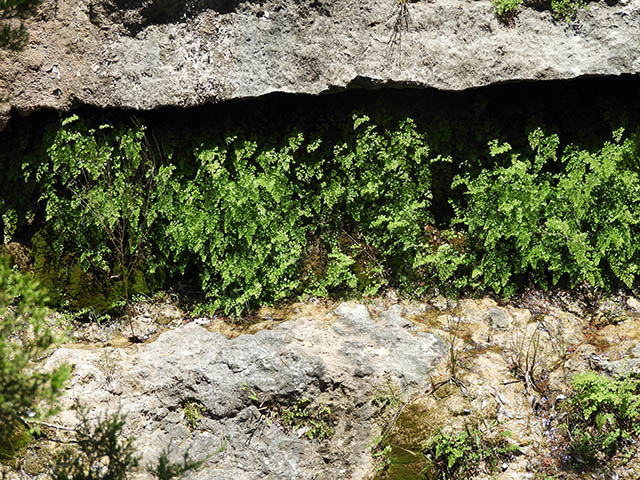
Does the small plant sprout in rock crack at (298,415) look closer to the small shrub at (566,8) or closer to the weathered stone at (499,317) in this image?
the weathered stone at (499,317)

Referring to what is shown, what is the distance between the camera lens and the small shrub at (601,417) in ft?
16.6

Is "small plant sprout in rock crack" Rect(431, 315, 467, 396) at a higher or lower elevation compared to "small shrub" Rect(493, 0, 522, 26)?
lower

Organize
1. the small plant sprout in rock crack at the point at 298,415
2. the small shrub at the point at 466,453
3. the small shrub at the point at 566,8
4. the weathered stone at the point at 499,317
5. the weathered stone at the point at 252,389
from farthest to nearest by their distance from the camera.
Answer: the weathered stone at the point at 499,317
the small shrub at the point at 566,8
the small plant sprout in rock crack at the point at 298,415
the weathered stone at the point at 252,389
the small shrub at the point at 466,453

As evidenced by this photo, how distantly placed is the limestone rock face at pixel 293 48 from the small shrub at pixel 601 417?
2.86 meters

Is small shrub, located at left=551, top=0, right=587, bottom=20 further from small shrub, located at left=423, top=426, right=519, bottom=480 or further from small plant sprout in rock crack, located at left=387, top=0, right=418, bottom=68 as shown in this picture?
small shrub, located at left=423, top=426, right=519, bottom=480

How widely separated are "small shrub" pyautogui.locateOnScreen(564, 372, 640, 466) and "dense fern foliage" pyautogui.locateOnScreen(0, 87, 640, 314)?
43.9 inches

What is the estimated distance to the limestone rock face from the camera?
579 cm

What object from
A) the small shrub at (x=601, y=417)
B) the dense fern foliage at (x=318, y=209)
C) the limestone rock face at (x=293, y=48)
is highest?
the limestone rock face at (x=293, y=48)

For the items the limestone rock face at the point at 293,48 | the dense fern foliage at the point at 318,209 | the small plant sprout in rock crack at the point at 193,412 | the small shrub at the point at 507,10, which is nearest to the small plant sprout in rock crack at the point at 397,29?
the limestone rock face at the point at 293,48

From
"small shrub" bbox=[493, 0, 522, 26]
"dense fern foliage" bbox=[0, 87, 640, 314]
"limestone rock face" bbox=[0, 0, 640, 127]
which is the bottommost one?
"dense fern foliage" bbox=[0, 87, 640, 314]

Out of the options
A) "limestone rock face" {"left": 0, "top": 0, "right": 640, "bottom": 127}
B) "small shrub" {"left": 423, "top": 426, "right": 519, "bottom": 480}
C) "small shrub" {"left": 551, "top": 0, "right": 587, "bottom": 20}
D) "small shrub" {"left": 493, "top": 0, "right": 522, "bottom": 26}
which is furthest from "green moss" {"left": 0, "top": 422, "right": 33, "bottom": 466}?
"small shrub" {"left": 551, "top": 0, "right": 587, "bottom": 20}

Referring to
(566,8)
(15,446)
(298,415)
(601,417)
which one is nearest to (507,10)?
(566,8)

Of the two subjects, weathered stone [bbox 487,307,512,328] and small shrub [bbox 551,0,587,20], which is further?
weathered stone [bbox 487,307,512,328]

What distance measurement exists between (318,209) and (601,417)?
128 inches
